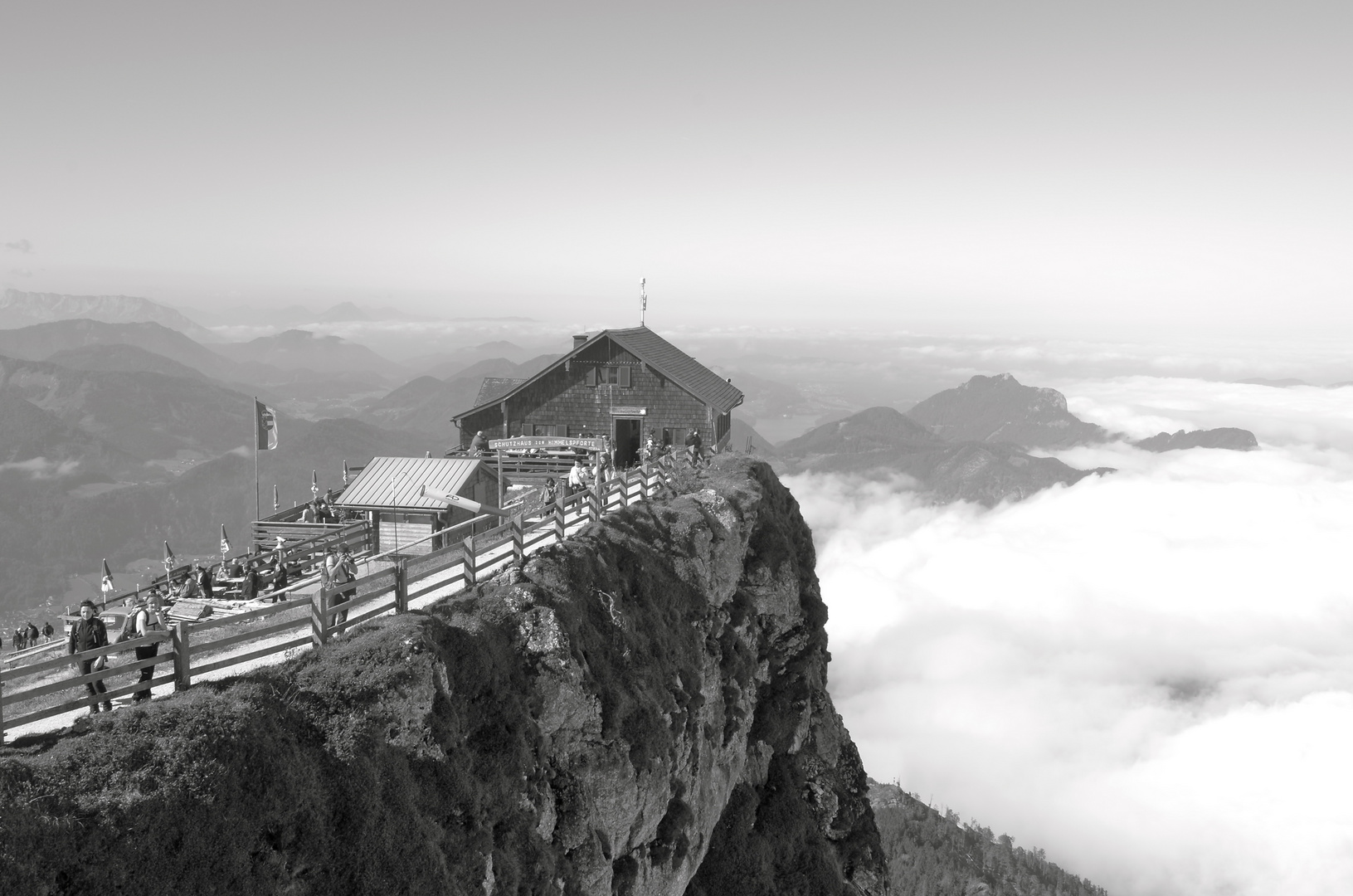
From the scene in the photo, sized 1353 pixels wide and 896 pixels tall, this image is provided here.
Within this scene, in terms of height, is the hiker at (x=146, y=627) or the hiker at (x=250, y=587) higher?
the hiker at (x=146, y=627)

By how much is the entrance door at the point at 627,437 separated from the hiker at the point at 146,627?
31455 mm

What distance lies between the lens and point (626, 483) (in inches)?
1041

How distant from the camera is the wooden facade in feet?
151

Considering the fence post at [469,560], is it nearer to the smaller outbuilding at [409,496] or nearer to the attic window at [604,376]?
the smaller outbuilding at [409,496]

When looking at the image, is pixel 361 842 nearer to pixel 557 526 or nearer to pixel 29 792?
pixel 29 792

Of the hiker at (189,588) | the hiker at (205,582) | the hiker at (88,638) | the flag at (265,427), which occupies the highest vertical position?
the flag at (265,427)

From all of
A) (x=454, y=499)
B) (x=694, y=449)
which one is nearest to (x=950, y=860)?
(x=694, y=449)

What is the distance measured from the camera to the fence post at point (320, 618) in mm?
14484

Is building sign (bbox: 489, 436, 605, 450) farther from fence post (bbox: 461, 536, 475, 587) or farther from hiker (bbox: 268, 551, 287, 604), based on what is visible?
fence post (bbox: 461, 536, 475, 587)

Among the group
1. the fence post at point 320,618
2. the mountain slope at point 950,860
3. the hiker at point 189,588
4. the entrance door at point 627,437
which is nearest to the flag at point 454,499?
the hiker at point 189,588

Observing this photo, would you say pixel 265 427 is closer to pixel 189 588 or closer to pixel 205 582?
pixel 189 588

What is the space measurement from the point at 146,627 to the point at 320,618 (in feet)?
9.66

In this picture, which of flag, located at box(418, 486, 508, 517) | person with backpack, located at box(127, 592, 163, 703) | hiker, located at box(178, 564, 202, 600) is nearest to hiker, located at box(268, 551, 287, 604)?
hiker, located at box(178, 564, 202, 600)

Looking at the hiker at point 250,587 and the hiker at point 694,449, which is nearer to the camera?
the hiker at point 250,587
